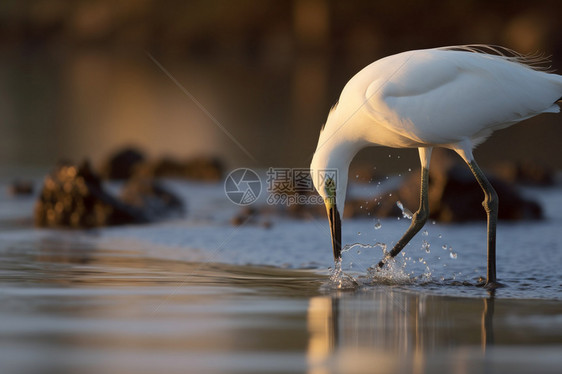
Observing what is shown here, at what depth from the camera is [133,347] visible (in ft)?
17.1

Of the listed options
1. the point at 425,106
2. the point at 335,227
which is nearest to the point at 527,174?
the point at 425,106

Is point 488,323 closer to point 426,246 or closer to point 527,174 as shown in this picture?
point 426,246

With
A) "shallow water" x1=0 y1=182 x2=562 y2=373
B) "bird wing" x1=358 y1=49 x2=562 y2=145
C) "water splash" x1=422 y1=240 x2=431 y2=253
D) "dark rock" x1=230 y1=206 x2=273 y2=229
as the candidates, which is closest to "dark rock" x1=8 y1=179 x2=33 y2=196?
"shallow water" x1=0 y1=182 x2=562 y2=373

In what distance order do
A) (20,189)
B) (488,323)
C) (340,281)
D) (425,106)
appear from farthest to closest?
(20,189) → (425,106) → (340,281) → (488,323)

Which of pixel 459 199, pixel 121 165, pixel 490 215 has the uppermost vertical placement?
pixel 121 165

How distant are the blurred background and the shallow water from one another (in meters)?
5.33

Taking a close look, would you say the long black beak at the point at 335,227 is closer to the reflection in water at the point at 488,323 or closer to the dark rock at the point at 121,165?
the reflection in water at the point at 488,323

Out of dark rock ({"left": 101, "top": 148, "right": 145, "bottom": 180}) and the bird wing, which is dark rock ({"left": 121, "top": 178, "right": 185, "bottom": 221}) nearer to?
dark rock ({"left": 101, "top": 148, "right": 145, "bottom": 180})

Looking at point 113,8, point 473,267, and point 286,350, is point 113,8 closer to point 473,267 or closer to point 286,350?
point 473,267

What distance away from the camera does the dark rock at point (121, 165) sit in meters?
14.6

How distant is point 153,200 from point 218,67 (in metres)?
23.7

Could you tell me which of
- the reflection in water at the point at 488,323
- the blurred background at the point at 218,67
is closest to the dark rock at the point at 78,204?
the blurred background at the point at 218,67

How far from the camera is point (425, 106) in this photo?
769cm

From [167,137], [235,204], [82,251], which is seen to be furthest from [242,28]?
[82,251]
